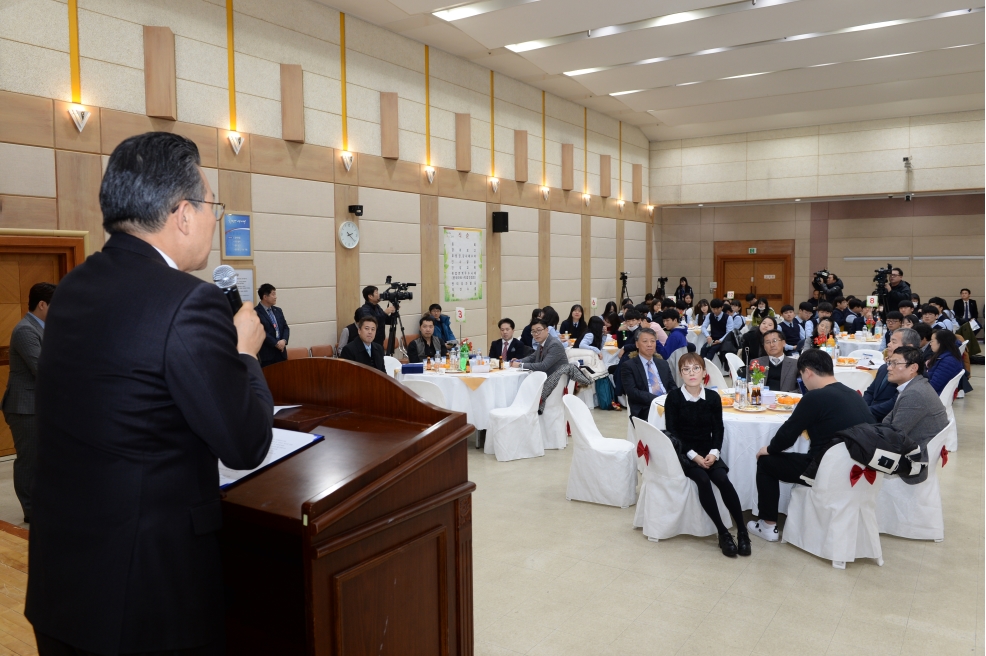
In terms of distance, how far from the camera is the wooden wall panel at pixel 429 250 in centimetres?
1080

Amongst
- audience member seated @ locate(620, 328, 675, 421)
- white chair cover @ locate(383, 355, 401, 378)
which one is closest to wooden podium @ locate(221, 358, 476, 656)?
audience member seated @ locate(620, 328, 675, 421)

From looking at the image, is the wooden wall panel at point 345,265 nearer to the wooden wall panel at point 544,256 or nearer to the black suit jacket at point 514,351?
the black suit jacket at point 514,351

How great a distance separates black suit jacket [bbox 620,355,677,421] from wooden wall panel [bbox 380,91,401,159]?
5290 mm

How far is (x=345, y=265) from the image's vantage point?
954 centimetres

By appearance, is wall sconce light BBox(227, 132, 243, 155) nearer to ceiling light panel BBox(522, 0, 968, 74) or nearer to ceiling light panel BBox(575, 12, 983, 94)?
ceiling light panel BBox(522, 0, 968, 74)

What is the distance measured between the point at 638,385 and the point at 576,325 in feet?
14.8

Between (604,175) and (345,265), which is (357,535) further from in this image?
(604,175)

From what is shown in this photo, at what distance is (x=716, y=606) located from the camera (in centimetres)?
379

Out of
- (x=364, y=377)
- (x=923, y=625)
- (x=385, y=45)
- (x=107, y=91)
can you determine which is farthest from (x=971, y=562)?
(x=385, y=45)

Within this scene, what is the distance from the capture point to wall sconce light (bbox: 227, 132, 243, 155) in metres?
7.98

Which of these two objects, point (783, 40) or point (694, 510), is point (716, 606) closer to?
point (694, 510)

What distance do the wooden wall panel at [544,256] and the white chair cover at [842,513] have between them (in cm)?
953

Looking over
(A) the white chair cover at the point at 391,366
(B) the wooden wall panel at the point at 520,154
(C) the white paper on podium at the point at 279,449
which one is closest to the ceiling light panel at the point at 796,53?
(B) the wooden wall panel at the point at 520,154

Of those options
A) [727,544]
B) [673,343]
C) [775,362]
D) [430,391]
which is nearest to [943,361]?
[775,362]
